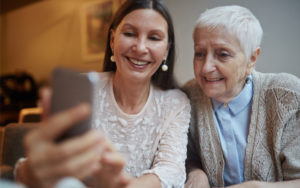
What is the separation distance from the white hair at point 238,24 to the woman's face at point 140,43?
0.17 metres

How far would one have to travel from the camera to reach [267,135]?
3.21 ft

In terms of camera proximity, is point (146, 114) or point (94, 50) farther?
point (94, 50)

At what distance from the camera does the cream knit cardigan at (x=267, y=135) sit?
92 centimetres

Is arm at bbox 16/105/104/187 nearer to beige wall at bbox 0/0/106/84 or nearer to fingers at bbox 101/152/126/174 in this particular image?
fingers at bbox 101/152/126/174

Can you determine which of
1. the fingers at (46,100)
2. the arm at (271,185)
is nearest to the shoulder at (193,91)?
the arm at (271,185)

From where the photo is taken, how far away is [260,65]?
127cm

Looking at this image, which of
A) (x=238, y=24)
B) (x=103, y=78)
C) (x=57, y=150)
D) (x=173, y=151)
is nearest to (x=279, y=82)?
(x=238, y=24)

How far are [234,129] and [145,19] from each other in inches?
21.2

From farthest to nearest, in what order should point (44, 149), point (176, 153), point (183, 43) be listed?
point (183, 43)
point (176, 153)
point (44, 149)

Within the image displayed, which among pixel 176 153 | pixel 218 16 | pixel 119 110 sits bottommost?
pixel 176 153

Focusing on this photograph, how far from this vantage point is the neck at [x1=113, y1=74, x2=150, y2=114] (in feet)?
3.35

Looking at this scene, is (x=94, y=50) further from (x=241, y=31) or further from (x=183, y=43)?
(x=241, y=31)

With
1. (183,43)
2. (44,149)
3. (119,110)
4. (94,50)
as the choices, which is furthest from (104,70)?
(94,50)

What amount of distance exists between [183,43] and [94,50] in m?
1.05
